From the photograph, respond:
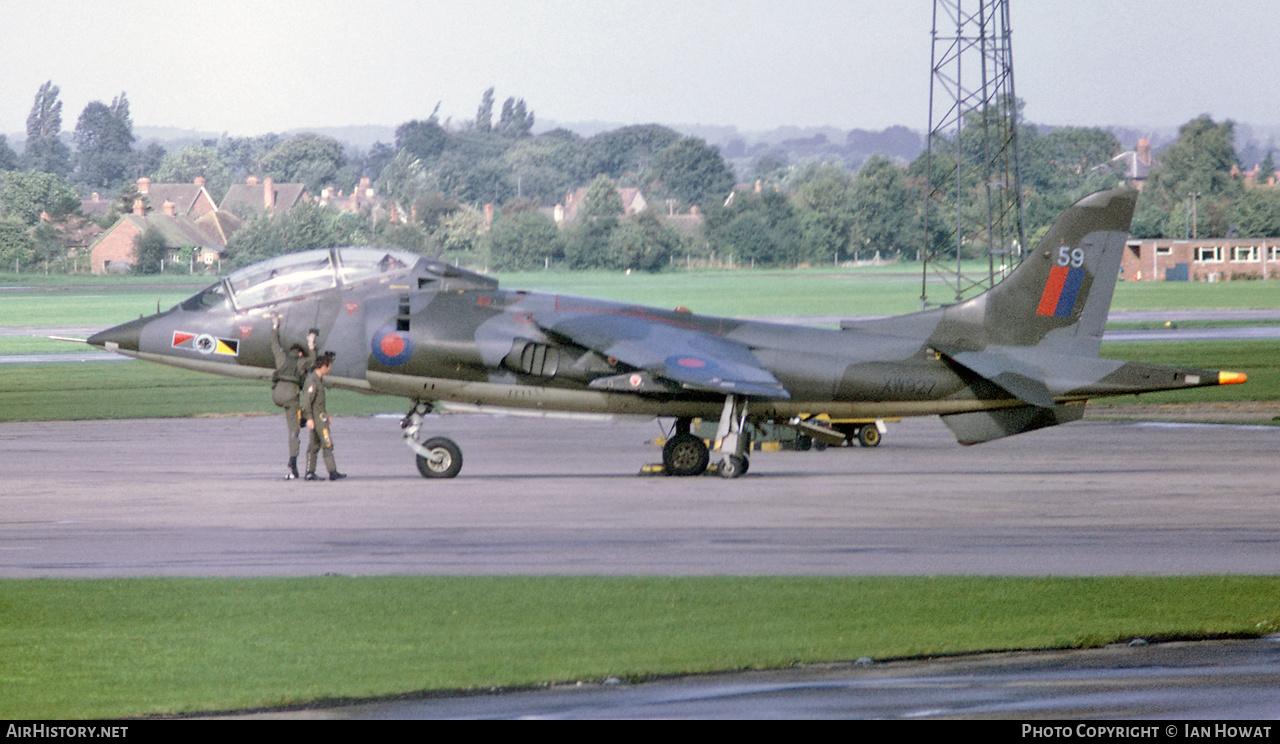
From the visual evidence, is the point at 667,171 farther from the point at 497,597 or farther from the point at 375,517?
the point at 497,597

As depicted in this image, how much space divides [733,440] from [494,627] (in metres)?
10.8

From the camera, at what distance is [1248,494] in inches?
737

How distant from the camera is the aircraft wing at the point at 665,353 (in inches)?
782

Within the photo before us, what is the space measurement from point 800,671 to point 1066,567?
483 centimetres

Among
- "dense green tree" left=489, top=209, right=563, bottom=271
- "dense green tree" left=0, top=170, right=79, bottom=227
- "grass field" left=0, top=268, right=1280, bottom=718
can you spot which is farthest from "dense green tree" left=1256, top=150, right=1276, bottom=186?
"grass field" left=0, top=268, right=1280, bottom=718

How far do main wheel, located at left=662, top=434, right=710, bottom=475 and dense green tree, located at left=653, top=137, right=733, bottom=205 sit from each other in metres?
48.5

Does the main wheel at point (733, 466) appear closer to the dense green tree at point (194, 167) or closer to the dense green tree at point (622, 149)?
the dense green tree at point (194, 167)

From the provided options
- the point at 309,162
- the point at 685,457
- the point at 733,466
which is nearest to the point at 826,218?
the point at 309,162

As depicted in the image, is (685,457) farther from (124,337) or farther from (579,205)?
(579,205)

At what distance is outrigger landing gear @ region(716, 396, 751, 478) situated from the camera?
21.0 m

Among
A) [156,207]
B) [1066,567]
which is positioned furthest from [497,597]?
[156,207]

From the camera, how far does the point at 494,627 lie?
10641 millimetres

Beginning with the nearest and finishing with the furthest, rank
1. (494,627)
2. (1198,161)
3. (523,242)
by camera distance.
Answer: (494,627)
(523,242)
(1198,161)
